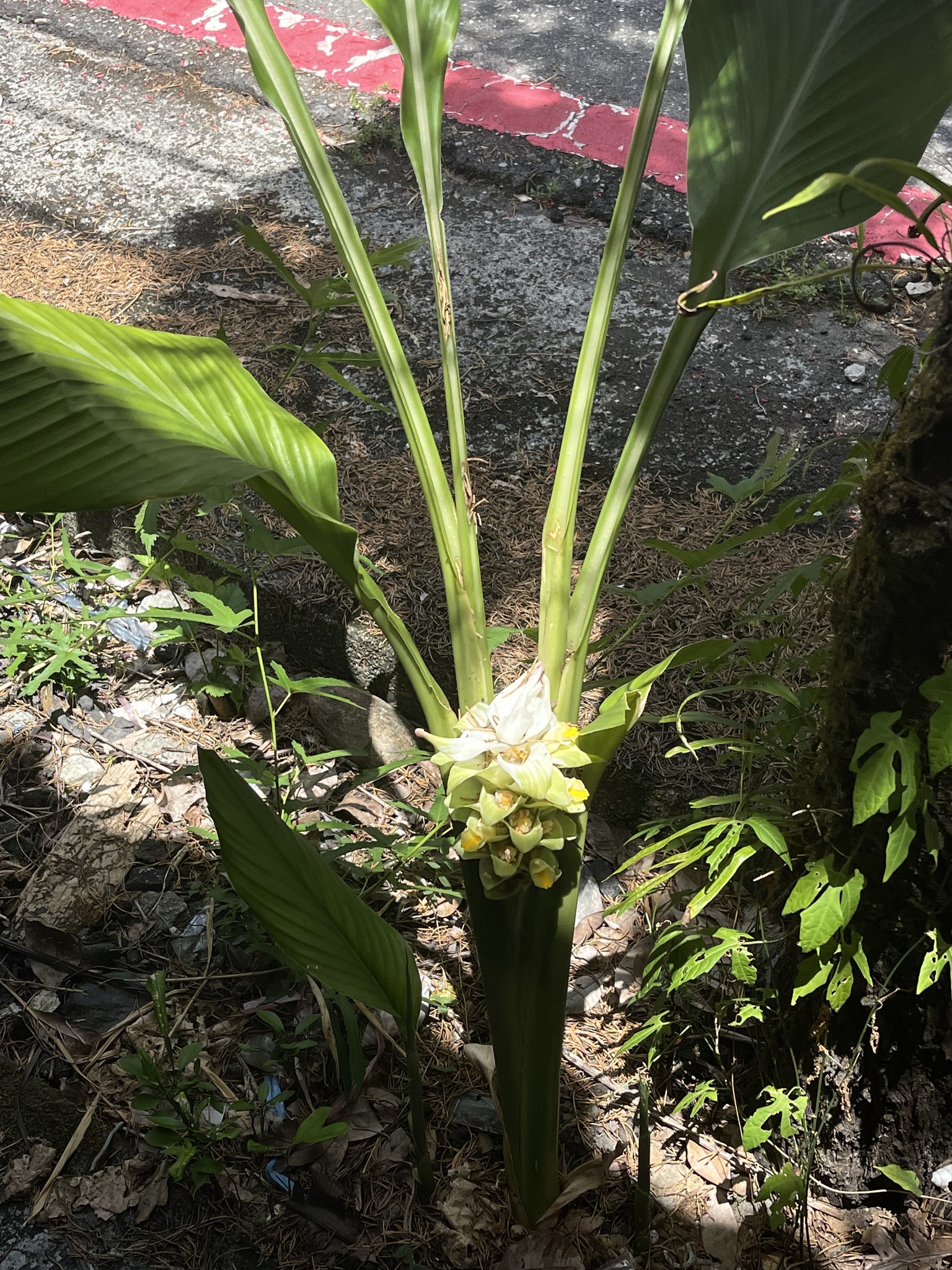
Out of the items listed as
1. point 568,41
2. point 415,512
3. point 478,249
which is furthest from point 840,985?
point 568,41

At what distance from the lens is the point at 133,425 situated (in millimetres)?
711

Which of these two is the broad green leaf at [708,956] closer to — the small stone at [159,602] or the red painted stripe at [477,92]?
the small stone at [159,602]

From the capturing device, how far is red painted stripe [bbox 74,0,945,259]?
8.98 ft

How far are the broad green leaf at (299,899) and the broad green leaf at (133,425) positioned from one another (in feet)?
0.67

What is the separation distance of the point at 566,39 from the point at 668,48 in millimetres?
2816

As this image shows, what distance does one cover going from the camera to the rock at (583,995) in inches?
50.1

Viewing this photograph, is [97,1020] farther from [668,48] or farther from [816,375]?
[816,375]

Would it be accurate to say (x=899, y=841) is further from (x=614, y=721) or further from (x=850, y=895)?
(x=614, y=721)

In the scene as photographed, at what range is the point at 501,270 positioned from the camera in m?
2.37

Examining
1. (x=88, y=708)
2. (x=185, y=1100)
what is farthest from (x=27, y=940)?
(x=88, y=708)

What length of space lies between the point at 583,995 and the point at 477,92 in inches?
111

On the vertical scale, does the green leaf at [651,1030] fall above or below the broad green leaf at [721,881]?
below

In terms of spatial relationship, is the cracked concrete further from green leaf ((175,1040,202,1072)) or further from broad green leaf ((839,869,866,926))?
green leaf ((175,1040,202,1072))

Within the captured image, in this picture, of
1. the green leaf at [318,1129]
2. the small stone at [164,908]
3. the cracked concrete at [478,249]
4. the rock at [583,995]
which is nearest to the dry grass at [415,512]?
the cracked concrete at [478,249]
